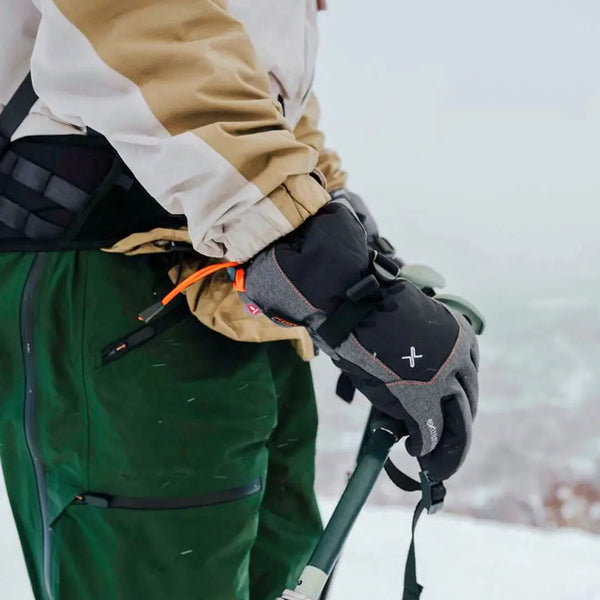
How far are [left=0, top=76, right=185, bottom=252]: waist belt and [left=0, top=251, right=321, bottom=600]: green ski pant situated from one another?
21 mm

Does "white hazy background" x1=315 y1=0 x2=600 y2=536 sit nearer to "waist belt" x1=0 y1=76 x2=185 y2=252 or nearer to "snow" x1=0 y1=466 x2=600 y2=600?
"snow" x1=0 y1=466 x2=600 y2=600

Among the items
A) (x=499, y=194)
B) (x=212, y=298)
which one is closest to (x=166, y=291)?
(x=212, y=298)

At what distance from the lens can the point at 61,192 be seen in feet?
2.42

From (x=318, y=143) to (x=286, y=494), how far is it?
519 mm

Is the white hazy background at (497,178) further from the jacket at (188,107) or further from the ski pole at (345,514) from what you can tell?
the jacket at (188,107)

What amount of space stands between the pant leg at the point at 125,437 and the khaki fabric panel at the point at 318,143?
41 cm

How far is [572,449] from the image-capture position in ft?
9.63

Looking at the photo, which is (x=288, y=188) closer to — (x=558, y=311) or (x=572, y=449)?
(x=572, y=449)

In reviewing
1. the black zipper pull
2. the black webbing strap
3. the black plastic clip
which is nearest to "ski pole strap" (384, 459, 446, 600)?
the black plastic clip

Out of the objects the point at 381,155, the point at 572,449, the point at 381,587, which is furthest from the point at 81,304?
the point at 381,155

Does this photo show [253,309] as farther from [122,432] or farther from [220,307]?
[122,432]

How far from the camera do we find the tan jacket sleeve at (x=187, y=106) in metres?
0.60

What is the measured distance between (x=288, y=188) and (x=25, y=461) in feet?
1.44

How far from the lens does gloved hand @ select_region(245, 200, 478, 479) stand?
25.0 inches
